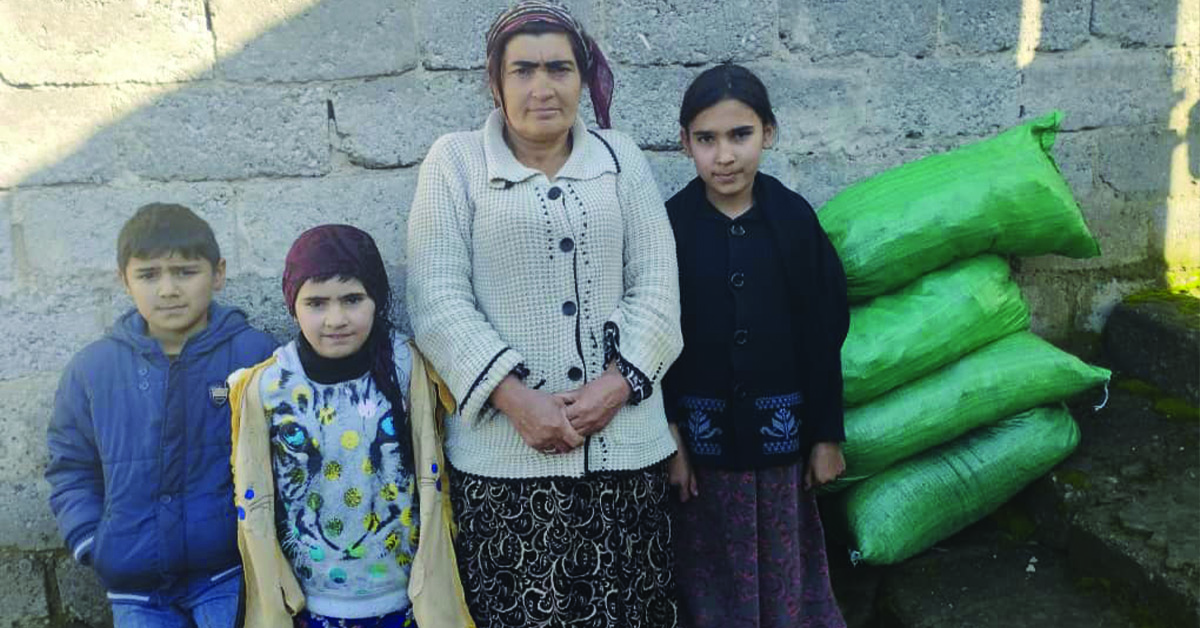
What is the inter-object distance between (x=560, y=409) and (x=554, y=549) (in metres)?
0.35

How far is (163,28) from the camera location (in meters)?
2.79

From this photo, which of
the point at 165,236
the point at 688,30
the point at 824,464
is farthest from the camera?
the point at 688,30

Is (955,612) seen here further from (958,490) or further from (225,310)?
(225,310)

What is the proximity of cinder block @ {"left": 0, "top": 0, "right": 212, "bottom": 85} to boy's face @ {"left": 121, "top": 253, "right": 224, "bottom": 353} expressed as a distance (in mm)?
606

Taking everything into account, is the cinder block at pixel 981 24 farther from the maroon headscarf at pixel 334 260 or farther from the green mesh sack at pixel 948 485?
the maroon headscarf at pixel 334 260

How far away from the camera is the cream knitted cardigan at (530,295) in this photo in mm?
2342

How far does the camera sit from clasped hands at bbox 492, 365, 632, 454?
→ 7.49 feet

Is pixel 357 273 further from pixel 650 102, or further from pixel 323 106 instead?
pixel 650 102

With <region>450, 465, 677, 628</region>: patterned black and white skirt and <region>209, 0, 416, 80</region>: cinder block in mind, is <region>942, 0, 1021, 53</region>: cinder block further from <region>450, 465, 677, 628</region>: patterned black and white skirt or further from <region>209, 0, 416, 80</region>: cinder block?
<region>450, 465, 677, 628</region>: patterned black and white skirt

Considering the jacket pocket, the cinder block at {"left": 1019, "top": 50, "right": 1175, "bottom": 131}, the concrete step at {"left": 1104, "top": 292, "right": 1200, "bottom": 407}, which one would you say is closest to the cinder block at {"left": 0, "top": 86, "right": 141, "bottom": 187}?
the jacket pocket

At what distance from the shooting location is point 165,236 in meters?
2.58

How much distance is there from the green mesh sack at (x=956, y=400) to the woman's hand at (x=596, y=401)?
0.85 meters

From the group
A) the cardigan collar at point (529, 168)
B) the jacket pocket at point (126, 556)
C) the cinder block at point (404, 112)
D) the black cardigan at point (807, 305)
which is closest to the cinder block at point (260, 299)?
the cinder block at point (404, 112)

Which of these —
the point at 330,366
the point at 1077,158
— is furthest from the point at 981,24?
the point at 330,366
